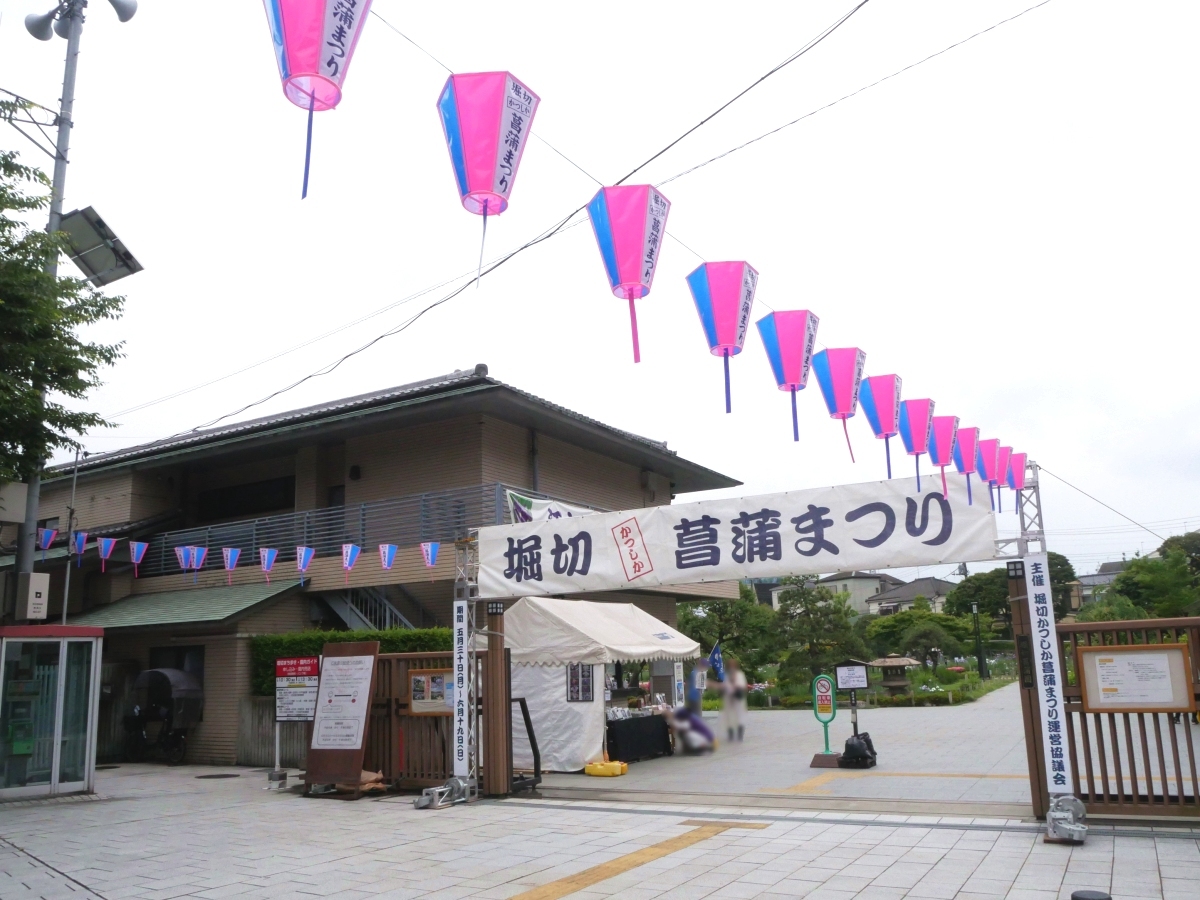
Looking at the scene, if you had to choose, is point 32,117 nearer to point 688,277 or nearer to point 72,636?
point 72,636

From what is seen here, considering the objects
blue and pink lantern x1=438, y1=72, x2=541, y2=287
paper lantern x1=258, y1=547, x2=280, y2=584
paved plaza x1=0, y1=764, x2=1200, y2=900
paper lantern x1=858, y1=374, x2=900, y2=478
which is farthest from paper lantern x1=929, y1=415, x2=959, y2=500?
paper lantern x1=258, y1=547, x2=280, y2=584

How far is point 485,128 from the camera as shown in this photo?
7004 mm

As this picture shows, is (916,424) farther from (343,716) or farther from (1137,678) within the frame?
(343,716)

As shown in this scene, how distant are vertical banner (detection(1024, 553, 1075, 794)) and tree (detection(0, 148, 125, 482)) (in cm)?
1181

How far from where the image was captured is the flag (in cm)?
1686

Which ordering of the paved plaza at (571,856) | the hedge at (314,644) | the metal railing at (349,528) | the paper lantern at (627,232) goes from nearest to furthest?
the paved plaza at (571,856), the paper lantern at (627,232), the hedge at (314,644), the metal railing at (349,528)

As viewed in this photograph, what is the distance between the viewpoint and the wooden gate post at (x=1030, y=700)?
8625 millimetres

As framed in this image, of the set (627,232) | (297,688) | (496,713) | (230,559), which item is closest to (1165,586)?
(496,713)

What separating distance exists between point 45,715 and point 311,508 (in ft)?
26.5

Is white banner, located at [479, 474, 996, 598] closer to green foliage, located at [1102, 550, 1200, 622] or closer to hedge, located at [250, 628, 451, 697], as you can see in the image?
hedge, located at [250, 628, 451, 697]

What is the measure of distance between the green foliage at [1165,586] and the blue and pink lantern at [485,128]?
35189 millimetres

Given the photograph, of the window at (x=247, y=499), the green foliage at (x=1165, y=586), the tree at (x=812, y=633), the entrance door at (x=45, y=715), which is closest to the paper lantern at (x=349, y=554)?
the entrance door at (x=45, y=715)

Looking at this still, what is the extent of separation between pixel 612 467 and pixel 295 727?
9.43 meters

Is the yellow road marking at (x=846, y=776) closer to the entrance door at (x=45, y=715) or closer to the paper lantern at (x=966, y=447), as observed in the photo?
the paper lantern at (x=966, y=447)
